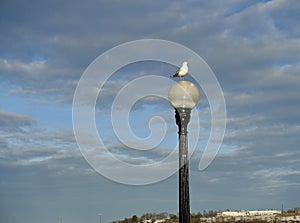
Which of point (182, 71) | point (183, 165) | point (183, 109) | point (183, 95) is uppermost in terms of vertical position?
point (182, 71)

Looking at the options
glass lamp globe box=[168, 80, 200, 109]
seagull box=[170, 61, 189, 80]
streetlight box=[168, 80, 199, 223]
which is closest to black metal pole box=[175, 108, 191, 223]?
streetlight box=[168, 80, 199, 223]

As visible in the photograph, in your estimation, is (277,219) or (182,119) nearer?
(182,119)

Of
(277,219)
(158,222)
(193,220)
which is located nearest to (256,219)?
(277,219)

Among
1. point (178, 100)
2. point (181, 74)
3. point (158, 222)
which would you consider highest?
point (181, 74)

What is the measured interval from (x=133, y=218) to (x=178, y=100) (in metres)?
24.3

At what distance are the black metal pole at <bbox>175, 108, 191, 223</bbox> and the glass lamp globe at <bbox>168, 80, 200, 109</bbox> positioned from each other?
0.12m

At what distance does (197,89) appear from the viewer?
980 centimetres

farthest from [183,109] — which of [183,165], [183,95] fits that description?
[183,165]

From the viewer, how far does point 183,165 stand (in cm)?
952

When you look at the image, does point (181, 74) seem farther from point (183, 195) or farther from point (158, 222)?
point (158, 222)

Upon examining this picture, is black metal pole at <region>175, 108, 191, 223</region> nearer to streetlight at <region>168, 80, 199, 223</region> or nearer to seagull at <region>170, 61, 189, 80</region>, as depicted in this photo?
streetlight at <region>168, 80, 199, 223</region>

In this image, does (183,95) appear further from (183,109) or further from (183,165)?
(183,165)

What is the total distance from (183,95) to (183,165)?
1.34 m

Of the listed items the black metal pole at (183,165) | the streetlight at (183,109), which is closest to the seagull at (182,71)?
the streetlight at (183,109)
